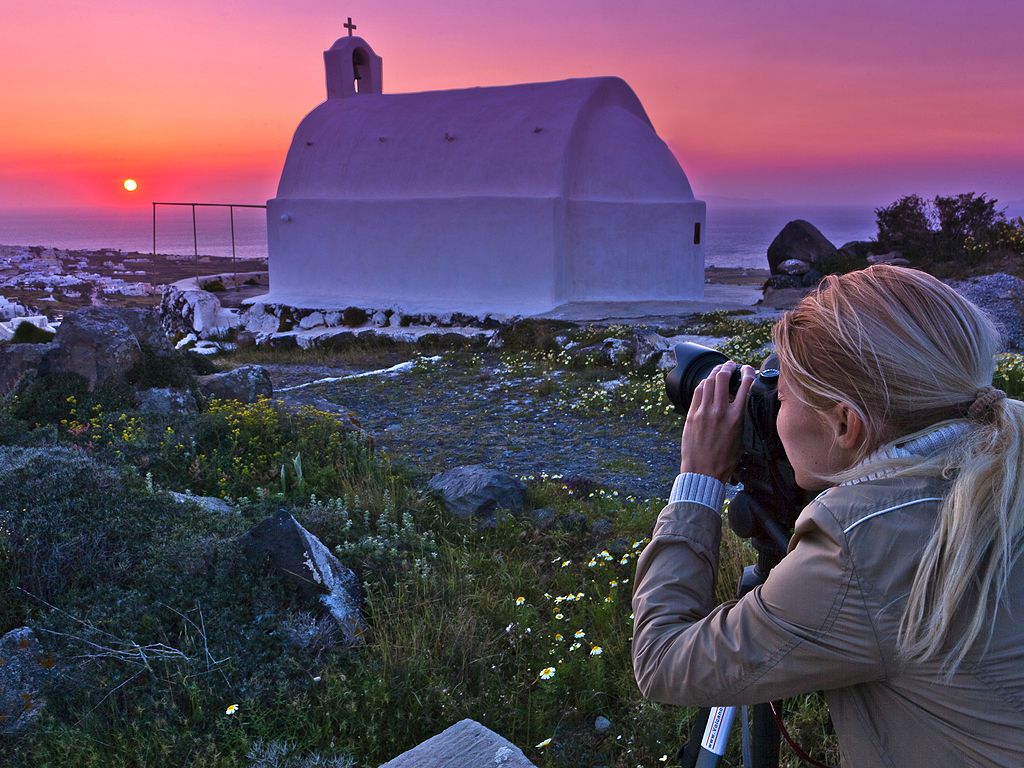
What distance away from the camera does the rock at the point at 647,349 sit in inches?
383

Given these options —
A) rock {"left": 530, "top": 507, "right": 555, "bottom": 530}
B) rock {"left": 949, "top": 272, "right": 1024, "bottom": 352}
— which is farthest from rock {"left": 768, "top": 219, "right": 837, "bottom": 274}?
rock {"left": 530, "top": 507, "right": 555, "bottom": 530}

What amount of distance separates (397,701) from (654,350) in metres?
7.42

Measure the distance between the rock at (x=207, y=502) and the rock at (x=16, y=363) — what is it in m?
3.18

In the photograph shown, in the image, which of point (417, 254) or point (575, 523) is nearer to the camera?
point (575, 523)

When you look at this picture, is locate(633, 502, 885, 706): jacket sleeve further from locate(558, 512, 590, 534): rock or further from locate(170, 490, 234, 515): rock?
locate(170, 490, 234, 515): rock

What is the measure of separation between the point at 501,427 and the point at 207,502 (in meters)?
3.60

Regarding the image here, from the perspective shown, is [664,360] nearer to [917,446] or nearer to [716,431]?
[716,431]

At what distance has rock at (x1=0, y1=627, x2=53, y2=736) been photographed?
8.64 feet

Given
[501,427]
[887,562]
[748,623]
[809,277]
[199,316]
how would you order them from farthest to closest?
[809,277], [199,316], [501,427], [748,623], [887,562]

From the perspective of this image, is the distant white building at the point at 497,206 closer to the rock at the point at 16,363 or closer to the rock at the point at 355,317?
the rock at the point at 355,317

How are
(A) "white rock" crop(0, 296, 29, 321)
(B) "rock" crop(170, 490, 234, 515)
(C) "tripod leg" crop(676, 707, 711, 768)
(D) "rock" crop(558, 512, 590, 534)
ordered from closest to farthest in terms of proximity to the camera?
(C) "tripod leg" crop(676, 707, 711, 768), (B) "rock" crop(170, 490, 234, 515), (D) "rock" crop(558, 512, 590, 534), (A) "white rock" crop(0, 296, 29, 321)

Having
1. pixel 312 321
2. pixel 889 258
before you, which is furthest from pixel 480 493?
pixel 889 258

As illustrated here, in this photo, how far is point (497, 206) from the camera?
610 inches

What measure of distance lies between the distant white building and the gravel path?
5.23 m
